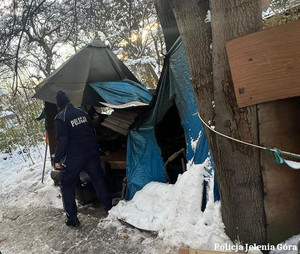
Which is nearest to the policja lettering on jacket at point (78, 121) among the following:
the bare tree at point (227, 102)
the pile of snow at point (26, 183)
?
the pile of snow at point (26, 183)

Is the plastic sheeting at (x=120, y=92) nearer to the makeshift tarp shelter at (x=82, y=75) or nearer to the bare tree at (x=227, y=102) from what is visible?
the makeshift tarp shelter at (x=82, y=75)

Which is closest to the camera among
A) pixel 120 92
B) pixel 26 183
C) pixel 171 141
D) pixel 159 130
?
pixel 159 130

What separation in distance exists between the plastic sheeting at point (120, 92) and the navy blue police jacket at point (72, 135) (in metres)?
0.92

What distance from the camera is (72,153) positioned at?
4168mm

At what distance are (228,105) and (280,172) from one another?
29.7 inches

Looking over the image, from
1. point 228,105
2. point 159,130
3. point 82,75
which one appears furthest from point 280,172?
point 82,75

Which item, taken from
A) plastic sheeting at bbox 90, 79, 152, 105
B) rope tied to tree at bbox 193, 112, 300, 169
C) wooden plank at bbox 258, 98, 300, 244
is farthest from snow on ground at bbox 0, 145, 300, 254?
plastic sheeting at bbox 90, 79, 152, 105

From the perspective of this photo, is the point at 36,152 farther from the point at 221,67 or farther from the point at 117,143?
the point at 221,67

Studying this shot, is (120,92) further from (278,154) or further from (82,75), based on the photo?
(278,154)

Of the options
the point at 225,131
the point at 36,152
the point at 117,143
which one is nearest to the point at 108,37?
the point at 36,152

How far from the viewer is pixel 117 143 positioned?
241 inches

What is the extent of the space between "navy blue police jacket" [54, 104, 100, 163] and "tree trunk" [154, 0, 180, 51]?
209 centimetres

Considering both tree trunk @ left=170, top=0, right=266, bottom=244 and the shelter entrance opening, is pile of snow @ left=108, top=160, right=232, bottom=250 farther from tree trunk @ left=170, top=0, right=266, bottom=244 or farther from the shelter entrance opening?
the shelter entrance opening

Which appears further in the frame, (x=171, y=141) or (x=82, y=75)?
(x=82, y=75)
